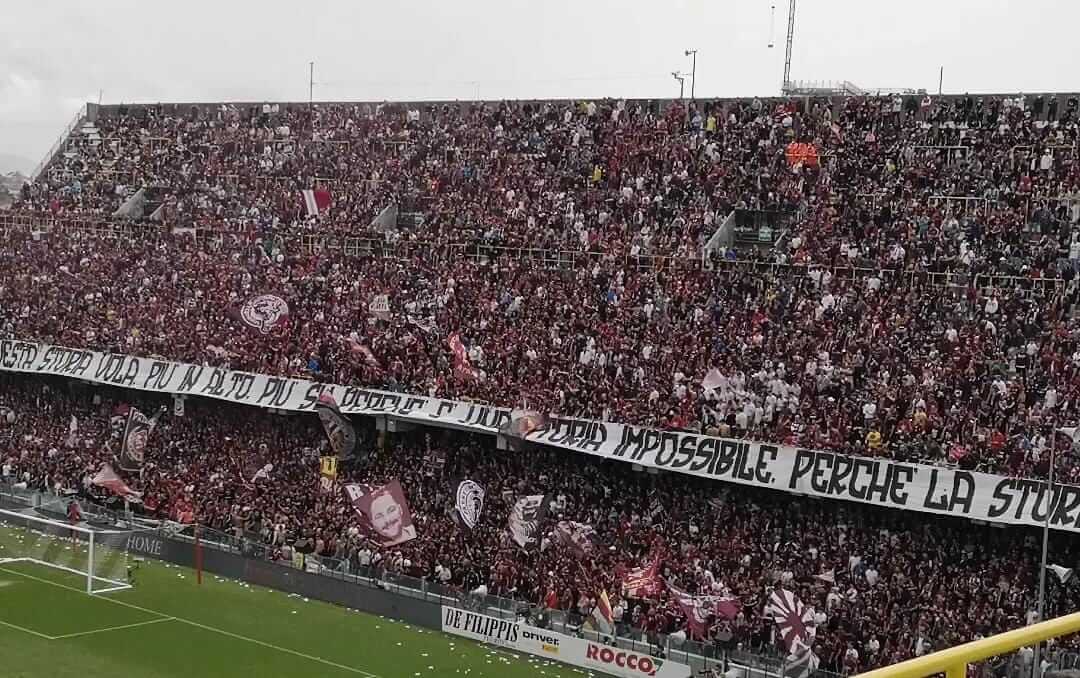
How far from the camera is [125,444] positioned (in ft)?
115

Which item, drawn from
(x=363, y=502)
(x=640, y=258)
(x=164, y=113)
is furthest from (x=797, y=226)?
(x=164, y=113)

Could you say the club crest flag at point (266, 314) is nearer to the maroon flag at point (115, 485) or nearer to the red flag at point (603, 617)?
the maroon flag at point (115, 485)

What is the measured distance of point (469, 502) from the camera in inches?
1124

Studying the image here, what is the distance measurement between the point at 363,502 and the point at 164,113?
78.7 ft

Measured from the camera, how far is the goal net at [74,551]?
30281mm

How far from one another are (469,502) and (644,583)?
5155 mm

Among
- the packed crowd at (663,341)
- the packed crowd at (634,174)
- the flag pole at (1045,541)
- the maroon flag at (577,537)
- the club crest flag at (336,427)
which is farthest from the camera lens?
the club crest flag at (336,427)

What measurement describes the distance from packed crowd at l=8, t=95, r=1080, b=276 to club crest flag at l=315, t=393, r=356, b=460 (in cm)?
595

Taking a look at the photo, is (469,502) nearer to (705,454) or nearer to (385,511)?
(385,511)

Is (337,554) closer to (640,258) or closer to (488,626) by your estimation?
(488,626)

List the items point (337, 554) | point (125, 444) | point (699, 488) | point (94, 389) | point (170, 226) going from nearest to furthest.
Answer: point (699, 488)
point (337, 554)
point (125, 444)
point (94, 389)
point (170, 226)

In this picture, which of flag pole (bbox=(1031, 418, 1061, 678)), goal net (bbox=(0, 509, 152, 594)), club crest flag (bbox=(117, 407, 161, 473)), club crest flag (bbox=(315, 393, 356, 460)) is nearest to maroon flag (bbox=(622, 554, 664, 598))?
flag pole (bbox=(1031, 418, 1061, 678))

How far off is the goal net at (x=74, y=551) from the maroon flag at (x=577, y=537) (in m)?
10.1

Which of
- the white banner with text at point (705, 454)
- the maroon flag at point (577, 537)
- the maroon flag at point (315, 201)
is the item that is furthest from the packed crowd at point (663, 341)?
the maroon flag at point (577, 537)
